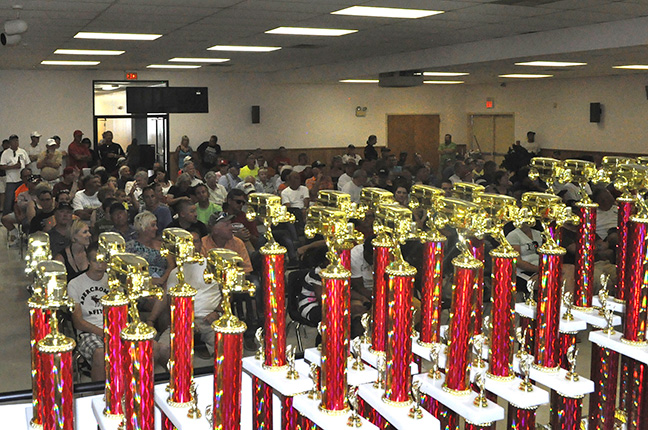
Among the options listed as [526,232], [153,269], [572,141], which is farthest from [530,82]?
[153,269]

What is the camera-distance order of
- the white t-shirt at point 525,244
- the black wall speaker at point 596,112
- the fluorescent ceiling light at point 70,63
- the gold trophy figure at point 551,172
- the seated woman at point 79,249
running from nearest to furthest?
1. the gold trophy figure at point 551,172
2. the seated woman at point 79,249
3. the white t-shirt at point 525,244
4. the fluorescent ceiling light at point 70,63
5. the black wall speaker at point 596,112

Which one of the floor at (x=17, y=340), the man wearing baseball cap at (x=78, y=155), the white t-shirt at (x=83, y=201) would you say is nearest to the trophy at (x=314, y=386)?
the floor at (x=17, y=340)

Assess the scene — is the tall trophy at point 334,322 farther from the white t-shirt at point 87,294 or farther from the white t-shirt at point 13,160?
the white t-shirt at point 13,160

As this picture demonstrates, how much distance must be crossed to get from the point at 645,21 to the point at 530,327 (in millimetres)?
6264

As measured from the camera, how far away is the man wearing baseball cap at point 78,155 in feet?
39.8

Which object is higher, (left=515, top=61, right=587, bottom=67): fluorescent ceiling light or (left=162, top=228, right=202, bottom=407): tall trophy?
(left=515, top=61, right=587, bottom=67): fluorescent ceiling light

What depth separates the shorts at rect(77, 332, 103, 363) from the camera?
3.91 meters

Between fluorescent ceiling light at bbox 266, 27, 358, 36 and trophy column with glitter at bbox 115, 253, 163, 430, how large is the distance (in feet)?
22.8

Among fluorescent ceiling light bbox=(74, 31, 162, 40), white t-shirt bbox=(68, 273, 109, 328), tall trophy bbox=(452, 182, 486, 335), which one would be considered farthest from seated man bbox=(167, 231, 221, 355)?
fluorescent ceiling light bbox=(74, 31, 162, 40)

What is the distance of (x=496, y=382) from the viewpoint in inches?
59.1

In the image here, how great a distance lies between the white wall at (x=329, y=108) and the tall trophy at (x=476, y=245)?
1291 cm

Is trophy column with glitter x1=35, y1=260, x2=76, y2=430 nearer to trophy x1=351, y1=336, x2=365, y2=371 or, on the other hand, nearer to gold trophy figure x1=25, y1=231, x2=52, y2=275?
gold trophy figure x1=25, y1=231, x2=52, y2=275

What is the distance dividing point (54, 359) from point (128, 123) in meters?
14.1

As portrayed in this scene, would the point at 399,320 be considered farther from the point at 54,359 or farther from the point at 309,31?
the point at 309,31
